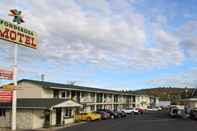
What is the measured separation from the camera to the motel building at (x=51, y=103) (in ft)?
149

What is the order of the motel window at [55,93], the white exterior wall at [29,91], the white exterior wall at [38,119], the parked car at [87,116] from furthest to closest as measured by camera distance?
the motel window at [55,93] < the white exterior wall at [29,91] < the parked car at [87,116] < the white exterior wall at [38,119]

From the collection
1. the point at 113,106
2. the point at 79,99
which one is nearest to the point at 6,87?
the point at 79,99

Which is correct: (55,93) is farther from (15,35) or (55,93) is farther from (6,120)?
(15,35)

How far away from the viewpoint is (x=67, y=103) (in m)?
52.0

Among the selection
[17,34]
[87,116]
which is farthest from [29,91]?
[17,34]

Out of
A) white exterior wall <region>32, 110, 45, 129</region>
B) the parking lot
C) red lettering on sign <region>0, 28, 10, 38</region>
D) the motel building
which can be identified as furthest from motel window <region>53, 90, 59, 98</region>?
red lettering on sign <region>0, 28, 10, 38</region>

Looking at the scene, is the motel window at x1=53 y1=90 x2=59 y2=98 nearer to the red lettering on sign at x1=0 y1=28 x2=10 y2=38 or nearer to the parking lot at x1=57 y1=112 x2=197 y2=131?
the parking lot at x1=57 y1=112 x2=197 y2=131

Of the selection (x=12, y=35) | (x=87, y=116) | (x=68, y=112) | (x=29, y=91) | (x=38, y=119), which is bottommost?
(x=87, y=116)

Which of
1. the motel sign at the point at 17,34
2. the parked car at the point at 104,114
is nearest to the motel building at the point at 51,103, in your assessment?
the parked car at the point at 104,114

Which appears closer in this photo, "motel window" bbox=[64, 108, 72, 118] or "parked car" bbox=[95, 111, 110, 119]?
"motel window" bbox=[64, 108, 72, 118]

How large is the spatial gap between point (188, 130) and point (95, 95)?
144ft

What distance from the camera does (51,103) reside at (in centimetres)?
4784

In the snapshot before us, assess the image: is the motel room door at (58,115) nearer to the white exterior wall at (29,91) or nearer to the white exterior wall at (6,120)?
the white exterior wall at (6,120)

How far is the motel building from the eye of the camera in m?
45.6
